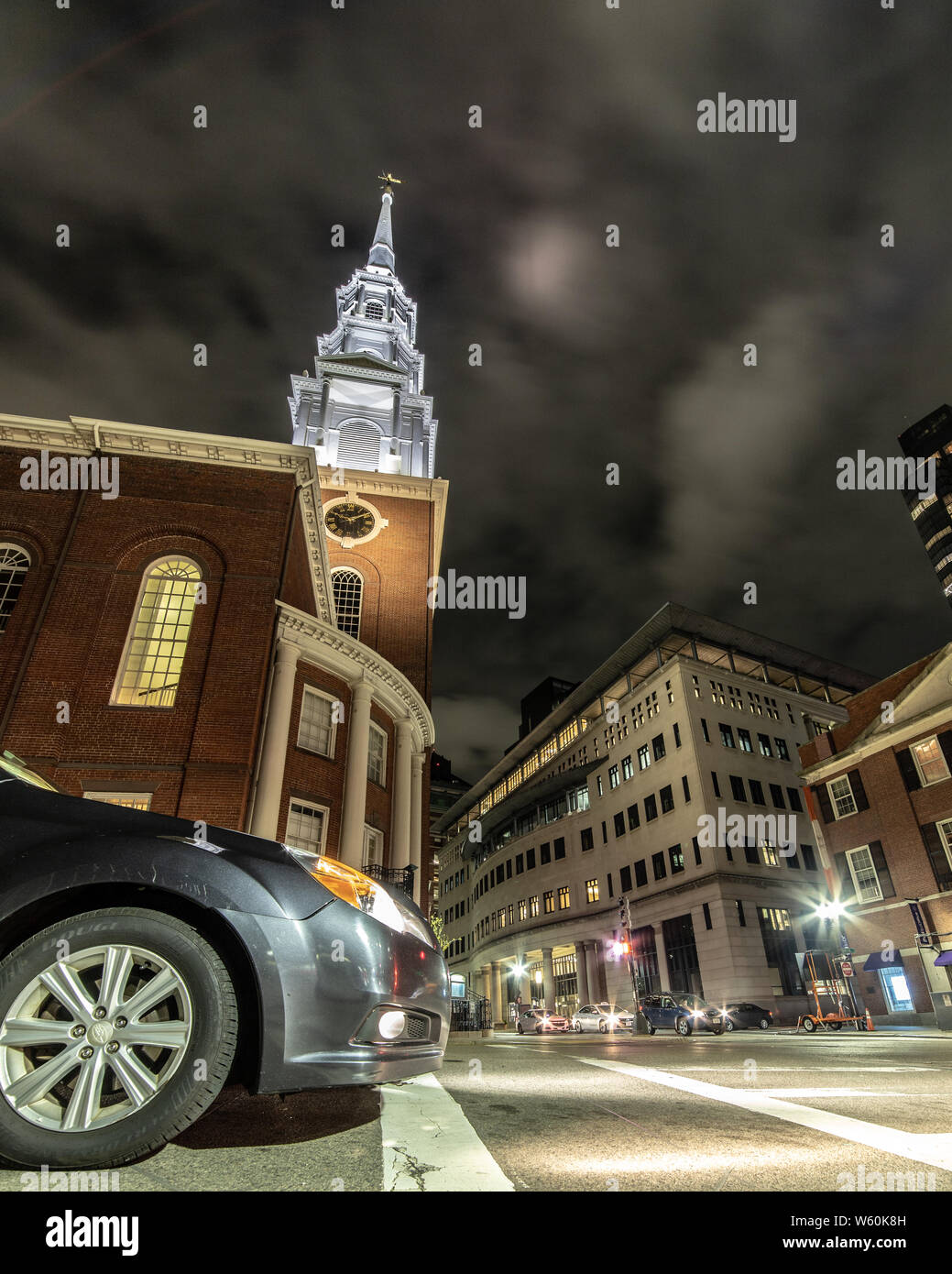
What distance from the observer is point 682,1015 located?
76.0 ft

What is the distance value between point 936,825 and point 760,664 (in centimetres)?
2028

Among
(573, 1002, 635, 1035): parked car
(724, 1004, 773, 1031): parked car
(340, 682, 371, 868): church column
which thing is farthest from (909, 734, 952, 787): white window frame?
(340, 682, 371, 868): church column

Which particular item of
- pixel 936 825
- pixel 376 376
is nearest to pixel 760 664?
pixel 936 825

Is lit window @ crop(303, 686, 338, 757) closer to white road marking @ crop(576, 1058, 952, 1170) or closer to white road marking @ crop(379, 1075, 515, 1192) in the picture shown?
white road marking @ crop(576, 1058, 952, 1170)

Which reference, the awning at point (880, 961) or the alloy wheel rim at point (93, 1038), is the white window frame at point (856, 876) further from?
the alloy wheel rim at point (93, 1038)

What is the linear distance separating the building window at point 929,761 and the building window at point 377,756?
72.0 feet

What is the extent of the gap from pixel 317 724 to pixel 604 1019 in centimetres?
2317

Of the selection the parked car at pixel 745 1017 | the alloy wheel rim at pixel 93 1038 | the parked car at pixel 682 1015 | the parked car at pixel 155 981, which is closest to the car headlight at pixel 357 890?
the parked car at pixel 155 981

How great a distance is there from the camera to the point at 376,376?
42.5 m

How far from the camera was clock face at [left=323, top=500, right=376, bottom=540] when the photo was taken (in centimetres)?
3206

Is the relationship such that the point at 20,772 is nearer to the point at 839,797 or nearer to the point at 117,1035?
the point at 117,1035

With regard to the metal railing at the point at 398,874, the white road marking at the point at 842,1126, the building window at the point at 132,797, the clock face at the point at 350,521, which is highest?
the clock face at the point at 350,521

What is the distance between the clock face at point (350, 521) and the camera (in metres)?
32.1
